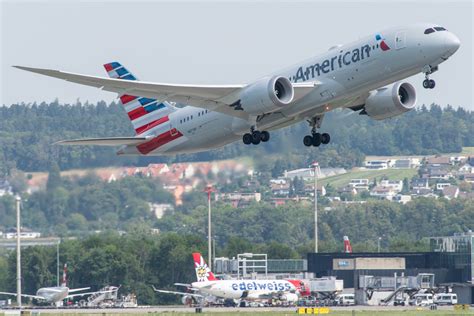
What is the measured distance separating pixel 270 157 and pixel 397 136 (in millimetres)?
89444

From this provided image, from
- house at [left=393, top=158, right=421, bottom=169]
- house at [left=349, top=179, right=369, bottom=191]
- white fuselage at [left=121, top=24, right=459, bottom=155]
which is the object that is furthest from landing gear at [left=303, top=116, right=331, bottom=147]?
house at [left=393, top=158, right=421, bottom=169]

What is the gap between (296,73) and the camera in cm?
6450

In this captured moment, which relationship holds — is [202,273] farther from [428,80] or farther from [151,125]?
[428,80]

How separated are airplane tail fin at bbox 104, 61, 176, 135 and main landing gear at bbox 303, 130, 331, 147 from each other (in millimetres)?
7506

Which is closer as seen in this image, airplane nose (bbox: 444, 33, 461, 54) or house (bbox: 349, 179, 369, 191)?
airplane nose (bbox: 444, 33, 461, 54)

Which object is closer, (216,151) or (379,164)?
(216,151)

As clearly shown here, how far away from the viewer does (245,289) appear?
99.8 metres

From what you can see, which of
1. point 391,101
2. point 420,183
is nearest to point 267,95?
point 391,101

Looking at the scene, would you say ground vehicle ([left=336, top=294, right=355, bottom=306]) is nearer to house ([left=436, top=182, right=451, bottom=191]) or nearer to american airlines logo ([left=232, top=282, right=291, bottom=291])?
american airlines logo ([left=232, top=282, right=291, bottom=291])

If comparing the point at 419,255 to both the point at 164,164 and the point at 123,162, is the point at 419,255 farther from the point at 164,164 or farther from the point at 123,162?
the point at 123,162

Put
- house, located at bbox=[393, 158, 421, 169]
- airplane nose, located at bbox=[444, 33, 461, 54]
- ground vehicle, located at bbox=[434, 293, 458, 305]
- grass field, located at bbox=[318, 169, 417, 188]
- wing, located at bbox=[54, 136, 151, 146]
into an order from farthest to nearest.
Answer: house, located at bbox=[393, 158, 421, 169] → grass field, located at bbox=[318, 169, 417, 188] → ground vehicle, located at bbox=[434, 293, 458, 305] → wing, located at bbox=[54, 136, 151, 146] → airplane nose, located at bbox=[444, 33, 461, 54]

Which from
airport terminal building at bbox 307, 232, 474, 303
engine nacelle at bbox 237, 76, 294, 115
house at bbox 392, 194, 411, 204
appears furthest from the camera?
house at bbox 392, 194, 411, 204

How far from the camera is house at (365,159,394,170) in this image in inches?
6326

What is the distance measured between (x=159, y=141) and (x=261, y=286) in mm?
32975
